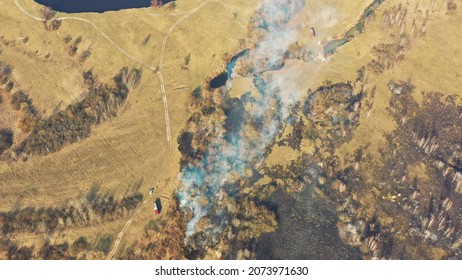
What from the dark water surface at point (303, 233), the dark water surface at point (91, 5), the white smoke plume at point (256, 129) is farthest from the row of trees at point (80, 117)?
the dark water surface at point (303, 233)

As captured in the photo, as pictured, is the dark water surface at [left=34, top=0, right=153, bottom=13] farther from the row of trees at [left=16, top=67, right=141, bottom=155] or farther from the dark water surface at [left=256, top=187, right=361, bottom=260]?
the dark water surface at [left=256, top=187, right=361, bottom=260]

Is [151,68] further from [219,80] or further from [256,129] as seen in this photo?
[256,129]

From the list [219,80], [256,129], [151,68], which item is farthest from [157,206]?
[151,68]

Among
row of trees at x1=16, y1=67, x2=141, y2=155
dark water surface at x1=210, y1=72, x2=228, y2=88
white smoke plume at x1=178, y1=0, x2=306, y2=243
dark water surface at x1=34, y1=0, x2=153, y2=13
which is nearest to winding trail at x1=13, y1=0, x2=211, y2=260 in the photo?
dark water surface at x1=34, y1=0, x2=153, y2=13

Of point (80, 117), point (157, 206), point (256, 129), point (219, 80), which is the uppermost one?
point (219, 80)

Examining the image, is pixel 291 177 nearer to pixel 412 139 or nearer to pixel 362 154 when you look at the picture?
pixel 362 154

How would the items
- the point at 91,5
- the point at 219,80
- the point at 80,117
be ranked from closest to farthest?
the point at 80,117, the point at 219,80, the point at 91,5

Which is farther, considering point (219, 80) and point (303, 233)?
point (219, 80)

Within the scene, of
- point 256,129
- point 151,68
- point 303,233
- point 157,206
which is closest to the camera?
point 303,233

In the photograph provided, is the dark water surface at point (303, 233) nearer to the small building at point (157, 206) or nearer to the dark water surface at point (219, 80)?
the small building at point (157, 206)
